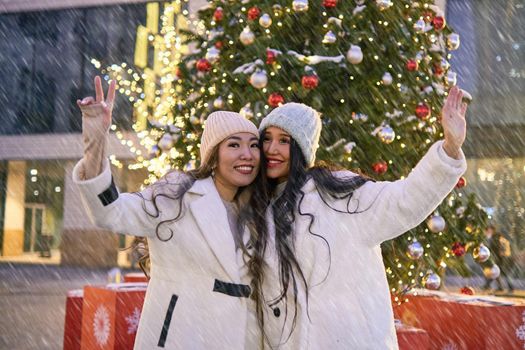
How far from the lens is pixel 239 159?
140 inches

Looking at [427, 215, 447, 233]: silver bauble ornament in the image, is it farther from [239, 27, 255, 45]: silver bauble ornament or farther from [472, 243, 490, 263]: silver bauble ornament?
[239, 27, 255, 45]: silver bauble ornament

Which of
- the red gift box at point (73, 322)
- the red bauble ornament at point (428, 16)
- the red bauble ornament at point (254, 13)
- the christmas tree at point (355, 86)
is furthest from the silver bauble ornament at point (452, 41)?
the red gift box at point (73, 322)

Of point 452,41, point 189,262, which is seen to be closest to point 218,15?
point 452,41

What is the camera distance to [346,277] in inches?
127

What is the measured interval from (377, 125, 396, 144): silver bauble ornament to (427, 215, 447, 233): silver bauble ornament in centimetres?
78

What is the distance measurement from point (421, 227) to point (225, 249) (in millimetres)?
3092

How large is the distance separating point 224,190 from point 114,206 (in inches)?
28.4

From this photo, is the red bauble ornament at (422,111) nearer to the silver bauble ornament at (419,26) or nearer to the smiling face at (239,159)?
the silver bauble ornament at (419,26)

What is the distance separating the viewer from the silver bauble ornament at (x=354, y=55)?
18.0 ft

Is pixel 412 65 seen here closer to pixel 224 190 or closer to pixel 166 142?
pixel 166 142

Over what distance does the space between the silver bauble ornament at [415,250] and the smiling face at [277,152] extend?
7.43 feet

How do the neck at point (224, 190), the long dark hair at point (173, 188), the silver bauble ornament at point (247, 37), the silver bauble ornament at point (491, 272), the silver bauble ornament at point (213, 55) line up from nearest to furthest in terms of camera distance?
the long dark hair at point (173, 188) → the neck at point (224, 190) → the silver bauble ornament at point (247, 37) → the silver bauble ornament at point (213, 55) → the silver bauble ornament at point (491, 272)

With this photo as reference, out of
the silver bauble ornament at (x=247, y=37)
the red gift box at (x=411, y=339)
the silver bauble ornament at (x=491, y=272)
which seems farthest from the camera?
the silver bauble ornament at (x=491, y=272)

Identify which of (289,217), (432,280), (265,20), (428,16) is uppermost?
(428,16)
